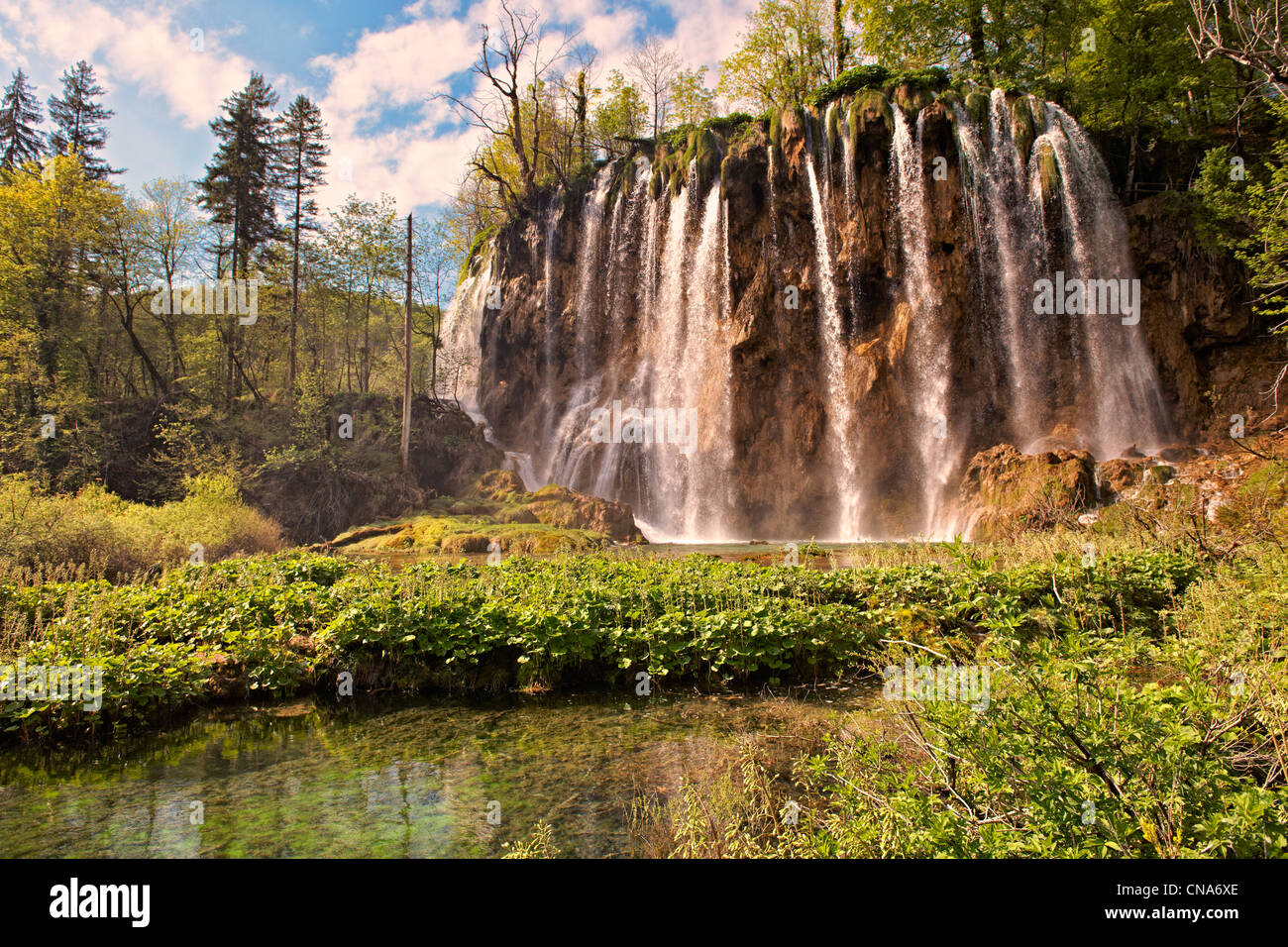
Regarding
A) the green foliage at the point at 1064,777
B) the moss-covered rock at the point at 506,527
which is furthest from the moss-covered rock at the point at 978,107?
the green foliage at the point at 1064,777

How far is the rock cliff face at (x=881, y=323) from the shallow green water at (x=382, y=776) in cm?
1606

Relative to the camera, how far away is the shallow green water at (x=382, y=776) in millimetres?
4469

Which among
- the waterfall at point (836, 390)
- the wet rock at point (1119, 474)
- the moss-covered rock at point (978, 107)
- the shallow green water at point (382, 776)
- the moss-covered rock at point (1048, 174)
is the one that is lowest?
the shallow green water at point (382, 776)

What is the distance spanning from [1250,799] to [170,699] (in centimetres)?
804

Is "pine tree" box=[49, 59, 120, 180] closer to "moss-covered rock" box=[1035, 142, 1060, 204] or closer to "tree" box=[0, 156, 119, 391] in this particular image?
"tree" box=[0, 156, 119, 391]

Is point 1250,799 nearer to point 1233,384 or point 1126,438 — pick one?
point 1126,438

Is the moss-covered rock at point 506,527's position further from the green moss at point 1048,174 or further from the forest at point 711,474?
the green moss at point 1048,174

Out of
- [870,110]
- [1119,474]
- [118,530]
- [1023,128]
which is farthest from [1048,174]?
[118,530]

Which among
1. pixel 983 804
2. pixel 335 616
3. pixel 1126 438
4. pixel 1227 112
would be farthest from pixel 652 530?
pixel 1227 112

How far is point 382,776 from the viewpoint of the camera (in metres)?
5.54

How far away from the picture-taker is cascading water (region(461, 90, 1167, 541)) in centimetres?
2428

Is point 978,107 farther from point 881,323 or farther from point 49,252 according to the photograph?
point 49,252

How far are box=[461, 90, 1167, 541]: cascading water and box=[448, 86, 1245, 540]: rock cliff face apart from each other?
78mm

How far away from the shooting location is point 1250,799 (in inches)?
90.0
